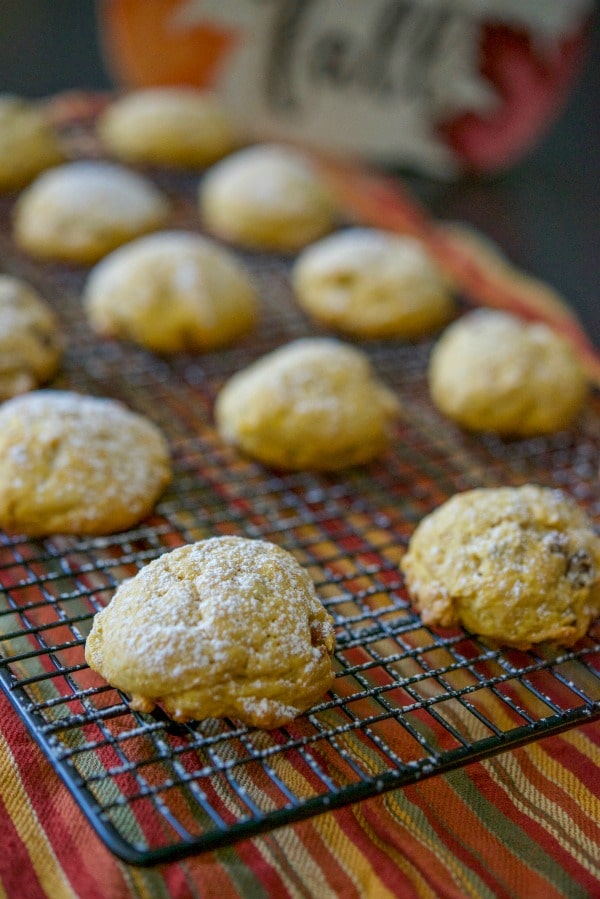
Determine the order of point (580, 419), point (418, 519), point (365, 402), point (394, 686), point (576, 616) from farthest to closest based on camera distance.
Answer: point (580, 419), point (365, 402), point (418, 519), point (576, 616), point (394, 686)

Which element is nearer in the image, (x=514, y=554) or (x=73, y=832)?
(x=73, y=832)

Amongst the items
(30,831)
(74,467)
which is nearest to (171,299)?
(74,467)

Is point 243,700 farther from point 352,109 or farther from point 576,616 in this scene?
point 352,109

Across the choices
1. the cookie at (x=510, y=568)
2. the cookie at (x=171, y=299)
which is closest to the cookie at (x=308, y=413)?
the cookie at (x=171, y=299)

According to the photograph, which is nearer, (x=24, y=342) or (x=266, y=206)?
(x=24, y=342)

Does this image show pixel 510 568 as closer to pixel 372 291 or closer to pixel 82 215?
pixel 372 291

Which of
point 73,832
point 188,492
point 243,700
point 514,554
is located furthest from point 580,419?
point 73,832
